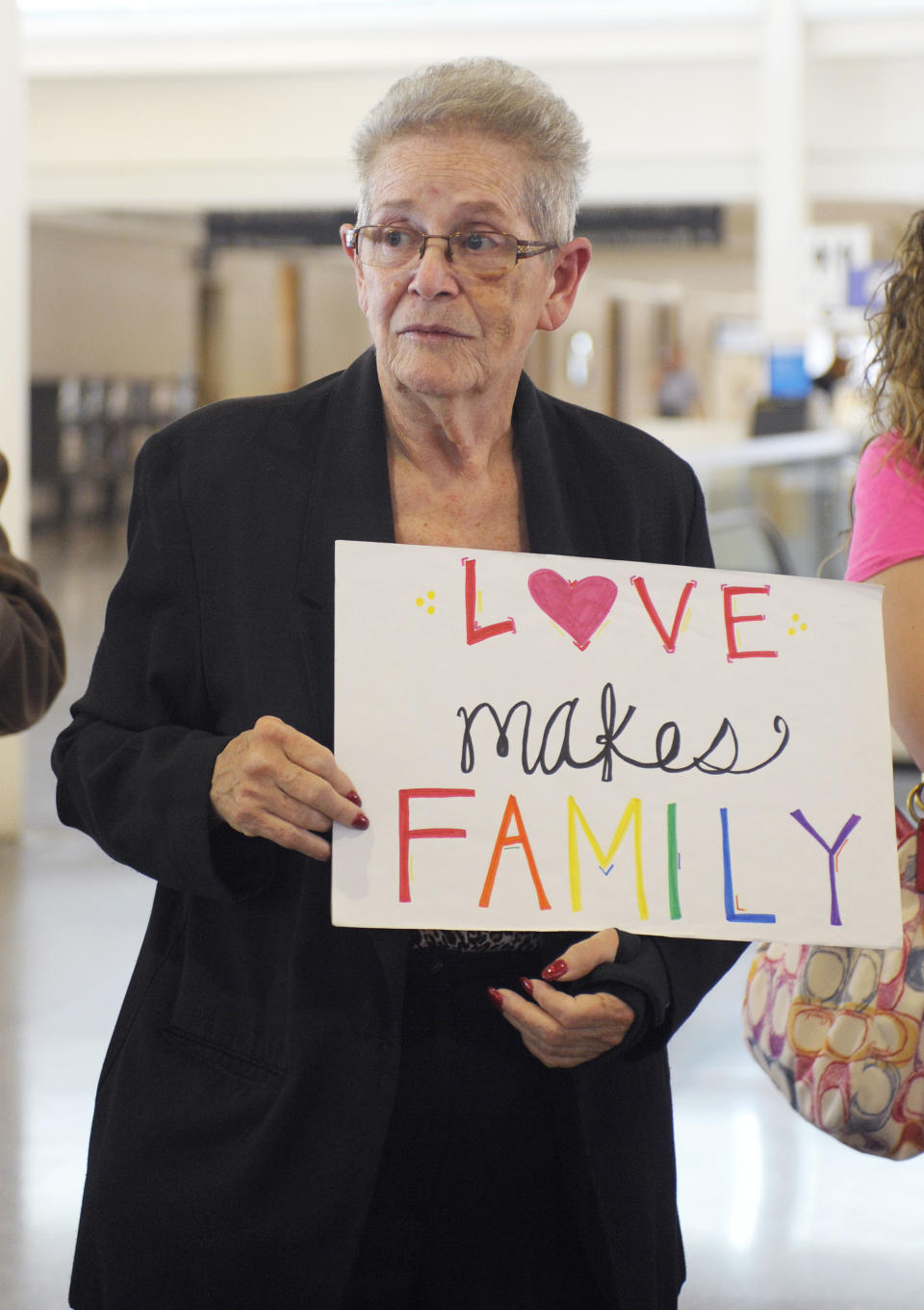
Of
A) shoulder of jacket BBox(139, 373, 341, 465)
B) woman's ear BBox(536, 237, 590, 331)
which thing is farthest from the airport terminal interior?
shoulder of jacket BBox(139, 373, 341, 465)

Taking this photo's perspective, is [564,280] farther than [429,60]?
No

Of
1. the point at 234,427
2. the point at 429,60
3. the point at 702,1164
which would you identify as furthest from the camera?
the point at 429,60

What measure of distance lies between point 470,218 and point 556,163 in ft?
0.40

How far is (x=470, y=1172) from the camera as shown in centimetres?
139

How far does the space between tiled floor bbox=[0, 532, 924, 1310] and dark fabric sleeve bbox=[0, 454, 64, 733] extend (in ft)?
4.34

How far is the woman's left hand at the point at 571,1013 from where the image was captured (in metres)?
1.25

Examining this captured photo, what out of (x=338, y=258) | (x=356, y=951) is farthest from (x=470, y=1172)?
(x=338, y=258)

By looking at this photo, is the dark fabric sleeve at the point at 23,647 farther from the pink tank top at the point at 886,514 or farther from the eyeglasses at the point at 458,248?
the pink tank top at the point at 886,514

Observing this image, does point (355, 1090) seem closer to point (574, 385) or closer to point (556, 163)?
point (556, 163)

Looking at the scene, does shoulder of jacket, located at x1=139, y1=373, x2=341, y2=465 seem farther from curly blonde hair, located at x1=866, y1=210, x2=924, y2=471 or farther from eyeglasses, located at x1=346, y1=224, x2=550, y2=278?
curly blonde hair, located at x1=866, y1=210, x2=924, y2=471

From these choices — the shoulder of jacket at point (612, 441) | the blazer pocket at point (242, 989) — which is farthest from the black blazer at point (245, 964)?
the shoulder of jacket at point (612, 441)

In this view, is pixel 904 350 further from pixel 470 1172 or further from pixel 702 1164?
pixel 702 1164

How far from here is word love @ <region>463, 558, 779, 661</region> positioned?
51.3 inches

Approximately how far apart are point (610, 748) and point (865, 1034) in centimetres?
54
